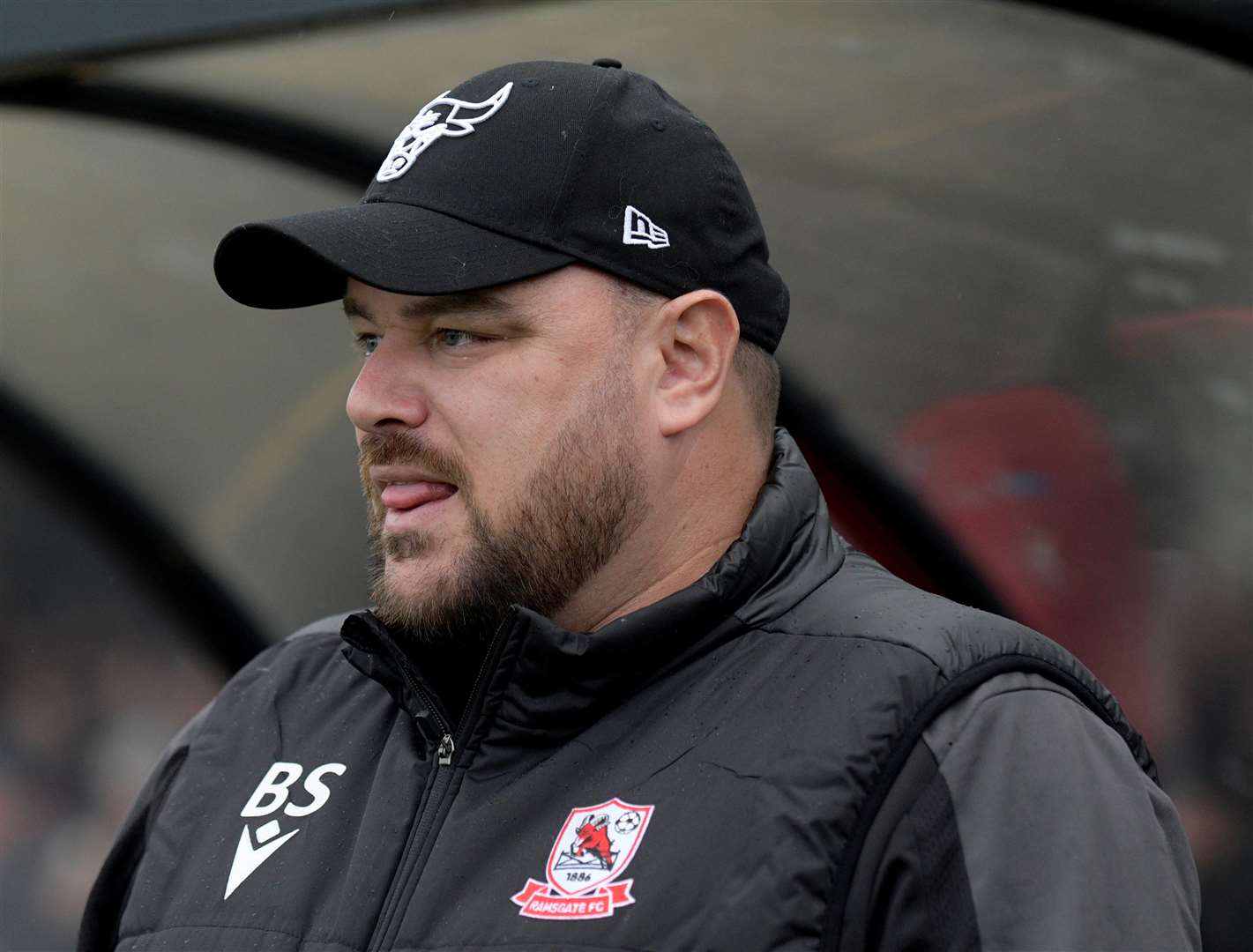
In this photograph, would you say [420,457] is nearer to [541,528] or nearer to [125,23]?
[541,528]

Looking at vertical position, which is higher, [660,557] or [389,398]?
[389,398]

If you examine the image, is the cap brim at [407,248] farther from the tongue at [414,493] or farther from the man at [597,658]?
the tongue at [414,493]

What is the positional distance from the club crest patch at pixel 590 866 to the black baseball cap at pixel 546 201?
1.76 ft

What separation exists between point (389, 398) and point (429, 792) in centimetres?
41

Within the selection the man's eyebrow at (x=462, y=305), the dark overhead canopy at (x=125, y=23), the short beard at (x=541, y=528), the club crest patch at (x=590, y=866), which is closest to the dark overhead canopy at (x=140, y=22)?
the dark overhead canopy at (x=125, y=23)

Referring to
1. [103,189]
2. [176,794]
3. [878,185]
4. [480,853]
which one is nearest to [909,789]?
[480,853]

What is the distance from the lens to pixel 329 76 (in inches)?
111

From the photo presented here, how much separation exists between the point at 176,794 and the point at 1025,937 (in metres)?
1.00

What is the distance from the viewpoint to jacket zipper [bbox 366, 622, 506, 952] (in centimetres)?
139

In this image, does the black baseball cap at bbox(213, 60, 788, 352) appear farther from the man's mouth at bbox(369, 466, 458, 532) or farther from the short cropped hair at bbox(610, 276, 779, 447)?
the man's mouth at bbox(369, 466, 458, 532)

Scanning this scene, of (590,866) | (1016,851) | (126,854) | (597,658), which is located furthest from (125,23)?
(1016,851)

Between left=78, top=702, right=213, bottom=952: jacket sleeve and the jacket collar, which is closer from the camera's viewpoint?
the jacket collar

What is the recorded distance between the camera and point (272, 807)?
5.22 feet

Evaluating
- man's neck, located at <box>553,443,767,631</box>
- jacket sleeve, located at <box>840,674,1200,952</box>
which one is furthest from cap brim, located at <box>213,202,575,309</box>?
jacket sleeve, located at <box>840,674,1200,952</box>
